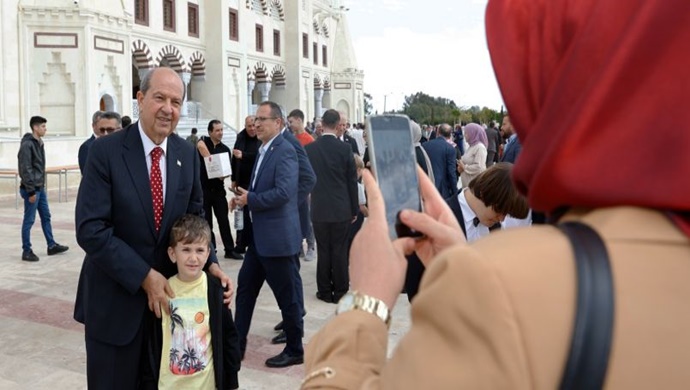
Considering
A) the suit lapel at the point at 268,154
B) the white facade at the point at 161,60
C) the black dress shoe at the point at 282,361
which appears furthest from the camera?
the white facade at the point at 161,60

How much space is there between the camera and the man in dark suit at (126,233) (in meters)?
2.68

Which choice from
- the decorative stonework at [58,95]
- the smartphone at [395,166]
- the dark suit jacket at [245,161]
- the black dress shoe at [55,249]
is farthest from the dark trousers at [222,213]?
the decorative stonework at [58,95]

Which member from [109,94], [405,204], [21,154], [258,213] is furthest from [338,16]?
[405,204]

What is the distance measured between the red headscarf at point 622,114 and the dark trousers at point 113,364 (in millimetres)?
2394

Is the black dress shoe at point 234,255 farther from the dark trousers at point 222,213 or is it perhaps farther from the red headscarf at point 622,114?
the red headscarf at point 622,114

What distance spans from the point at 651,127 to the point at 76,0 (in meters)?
18.7

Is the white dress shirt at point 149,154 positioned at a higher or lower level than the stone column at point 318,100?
lower

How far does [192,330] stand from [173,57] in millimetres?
24480

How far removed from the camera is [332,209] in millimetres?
6285

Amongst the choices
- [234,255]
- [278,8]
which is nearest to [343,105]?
[278,8]

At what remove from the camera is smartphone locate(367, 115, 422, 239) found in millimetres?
1192

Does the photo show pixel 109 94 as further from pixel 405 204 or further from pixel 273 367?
pixel 405 204

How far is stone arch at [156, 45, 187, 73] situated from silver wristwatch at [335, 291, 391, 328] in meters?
25.5

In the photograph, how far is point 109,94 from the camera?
734 inches
